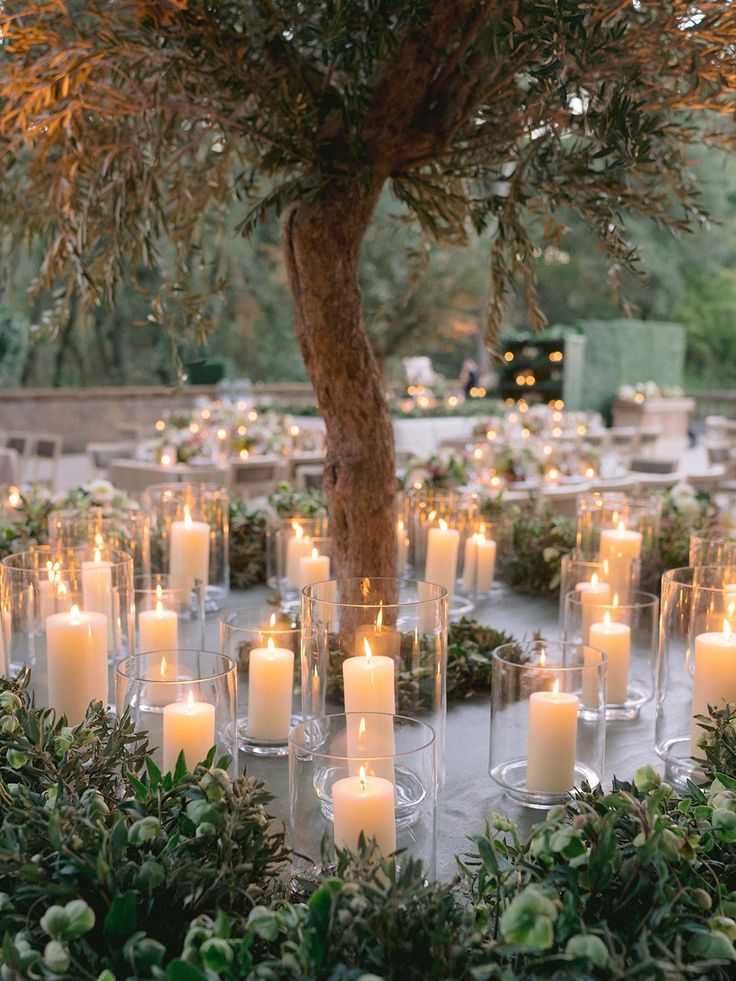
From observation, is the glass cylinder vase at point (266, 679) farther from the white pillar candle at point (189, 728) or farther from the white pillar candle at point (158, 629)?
the white pillar candle at point (189, 728)

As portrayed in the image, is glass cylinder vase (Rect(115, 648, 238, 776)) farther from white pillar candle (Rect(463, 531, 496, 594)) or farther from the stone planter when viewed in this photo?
the stone planter

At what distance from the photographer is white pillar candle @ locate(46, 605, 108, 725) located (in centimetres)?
165

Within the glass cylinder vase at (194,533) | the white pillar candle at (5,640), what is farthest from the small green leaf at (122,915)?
the glass cylinder vase at (194,533)

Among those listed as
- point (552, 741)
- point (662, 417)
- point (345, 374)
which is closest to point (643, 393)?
point (662, 417)

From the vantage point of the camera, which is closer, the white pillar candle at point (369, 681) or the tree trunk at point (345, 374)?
the white pillar candle at point (369, 681)

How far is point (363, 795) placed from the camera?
1138mm

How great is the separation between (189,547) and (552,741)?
1332 millimetres

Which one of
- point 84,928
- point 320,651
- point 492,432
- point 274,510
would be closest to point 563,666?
point 320,651

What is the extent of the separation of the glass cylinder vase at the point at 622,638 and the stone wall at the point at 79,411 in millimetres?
12404

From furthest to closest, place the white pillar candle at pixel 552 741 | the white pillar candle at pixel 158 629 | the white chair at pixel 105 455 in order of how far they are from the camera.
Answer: the white chair at pixel 105 455 < the white pillar candle at pixel 158 629 < the white pillar candle at pixel 552 741

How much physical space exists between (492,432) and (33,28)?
7488mm

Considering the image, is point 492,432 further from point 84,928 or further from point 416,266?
point 84,928

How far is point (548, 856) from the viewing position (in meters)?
1.07

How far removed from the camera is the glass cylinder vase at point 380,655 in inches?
60.6
